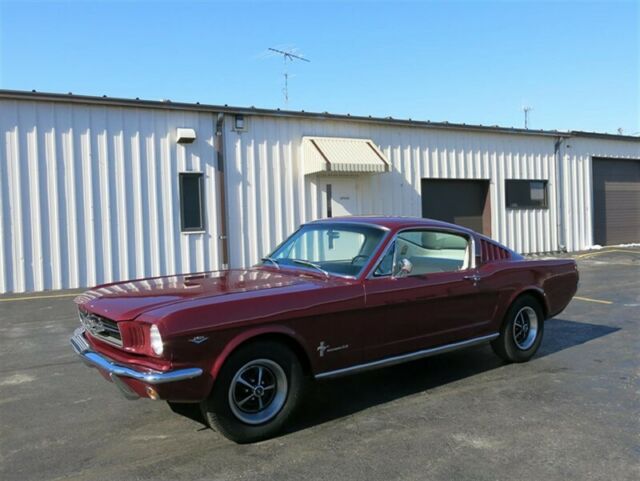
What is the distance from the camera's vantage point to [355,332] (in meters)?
4.45

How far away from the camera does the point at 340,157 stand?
13.4 meters

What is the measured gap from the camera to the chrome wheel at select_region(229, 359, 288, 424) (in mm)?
3877

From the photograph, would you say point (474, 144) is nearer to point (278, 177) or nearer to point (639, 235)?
point (278, 177)

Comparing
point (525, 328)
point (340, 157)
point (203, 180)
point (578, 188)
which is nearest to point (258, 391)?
point (525, 328)

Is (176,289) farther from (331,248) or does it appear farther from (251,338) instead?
(331,248)

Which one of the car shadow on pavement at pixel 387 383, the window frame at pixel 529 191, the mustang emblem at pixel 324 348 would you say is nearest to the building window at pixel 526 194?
the window frame at pixel 529 191

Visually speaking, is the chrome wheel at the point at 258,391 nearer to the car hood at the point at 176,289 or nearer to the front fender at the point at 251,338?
the front fender at the point at 251,338

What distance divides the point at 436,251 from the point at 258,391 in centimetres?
253

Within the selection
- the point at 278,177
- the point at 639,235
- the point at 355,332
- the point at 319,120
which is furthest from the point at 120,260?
the point at 639,235

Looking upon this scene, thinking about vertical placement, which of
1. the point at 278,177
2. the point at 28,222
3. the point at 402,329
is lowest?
the point at 402,329

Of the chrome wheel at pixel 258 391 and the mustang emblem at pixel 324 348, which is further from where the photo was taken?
the mustang emblem at pixel 324 348

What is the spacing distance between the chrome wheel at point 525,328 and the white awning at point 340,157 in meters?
7.65

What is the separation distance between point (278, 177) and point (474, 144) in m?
6.52

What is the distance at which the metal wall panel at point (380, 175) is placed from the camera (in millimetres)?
12961
